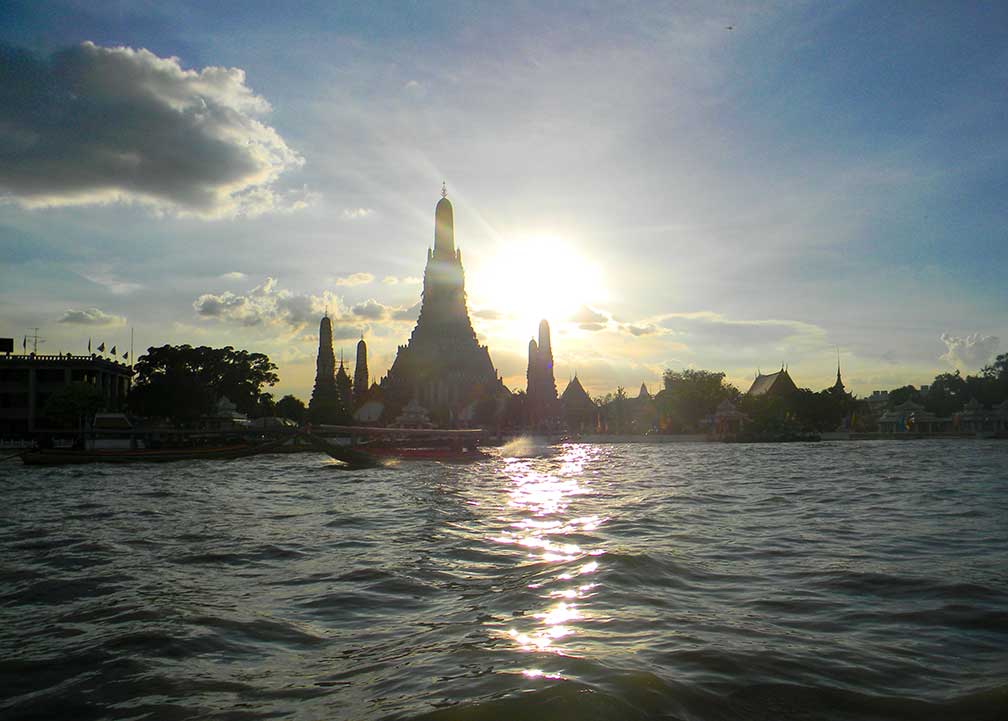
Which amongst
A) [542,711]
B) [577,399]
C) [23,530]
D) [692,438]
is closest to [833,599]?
[542,711]

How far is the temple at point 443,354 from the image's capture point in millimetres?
78750

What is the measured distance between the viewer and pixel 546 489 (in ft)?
61.9

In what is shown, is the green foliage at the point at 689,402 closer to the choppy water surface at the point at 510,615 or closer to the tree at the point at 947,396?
the tree at the point at 947,396

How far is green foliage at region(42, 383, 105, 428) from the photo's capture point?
54344mm

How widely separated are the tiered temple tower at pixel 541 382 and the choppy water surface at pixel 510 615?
67644mm

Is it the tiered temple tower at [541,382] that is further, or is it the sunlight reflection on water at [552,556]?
the tiered temple tower at [541,382]

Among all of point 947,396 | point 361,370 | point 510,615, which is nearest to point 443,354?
point 361,370

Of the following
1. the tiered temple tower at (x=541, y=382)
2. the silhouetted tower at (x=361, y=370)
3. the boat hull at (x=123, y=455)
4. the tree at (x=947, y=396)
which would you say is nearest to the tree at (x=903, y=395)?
the tree at (x=947, y=396)

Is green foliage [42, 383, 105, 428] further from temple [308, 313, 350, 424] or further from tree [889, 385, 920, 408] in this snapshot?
tree [889, 385, 920, 408]

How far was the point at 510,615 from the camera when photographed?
5801 millimetres

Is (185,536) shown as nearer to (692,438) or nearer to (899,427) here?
(692,438)

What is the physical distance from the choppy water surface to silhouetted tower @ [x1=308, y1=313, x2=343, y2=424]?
5915cm

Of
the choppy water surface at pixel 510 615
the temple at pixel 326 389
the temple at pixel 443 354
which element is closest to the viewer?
the choppy water surface at pixel 510 615

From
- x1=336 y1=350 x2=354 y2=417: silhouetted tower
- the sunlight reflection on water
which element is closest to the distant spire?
x1=336 y1=350 x2=354 y2=417: silhouetted tower
